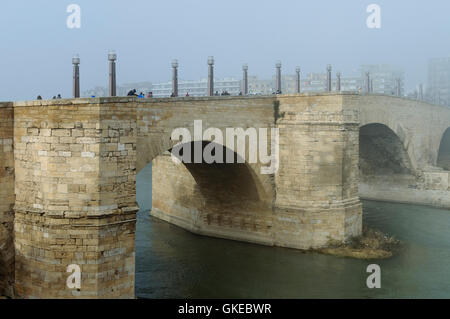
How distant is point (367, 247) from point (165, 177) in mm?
8784

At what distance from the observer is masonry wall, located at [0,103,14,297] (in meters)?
12.7

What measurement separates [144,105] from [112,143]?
2.85 meters

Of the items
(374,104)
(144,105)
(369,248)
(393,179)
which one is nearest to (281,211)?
(369,248)

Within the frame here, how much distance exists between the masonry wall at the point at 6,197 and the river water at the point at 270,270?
3.42 meters

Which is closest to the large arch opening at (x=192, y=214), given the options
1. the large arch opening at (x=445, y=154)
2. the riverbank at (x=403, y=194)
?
the riverbank at (x=403, y=194)

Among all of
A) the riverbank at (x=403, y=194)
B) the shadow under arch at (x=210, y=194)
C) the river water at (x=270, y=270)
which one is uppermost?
the shadow under arch at (x=210, y=194)

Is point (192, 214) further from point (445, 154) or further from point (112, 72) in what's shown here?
point (445, 154)

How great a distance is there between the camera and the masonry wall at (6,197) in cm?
1269

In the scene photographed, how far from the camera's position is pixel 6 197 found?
12.7 metres

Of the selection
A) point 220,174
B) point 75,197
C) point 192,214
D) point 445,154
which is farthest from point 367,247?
point 445,154

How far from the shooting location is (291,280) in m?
16.0

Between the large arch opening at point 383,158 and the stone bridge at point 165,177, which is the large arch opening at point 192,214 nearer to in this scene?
the stone bridge at point 165,177

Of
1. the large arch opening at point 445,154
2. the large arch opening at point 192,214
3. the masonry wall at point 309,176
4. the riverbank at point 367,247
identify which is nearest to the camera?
the large arch opening at point 192,214

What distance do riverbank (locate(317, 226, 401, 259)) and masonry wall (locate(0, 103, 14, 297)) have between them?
9740 mm
